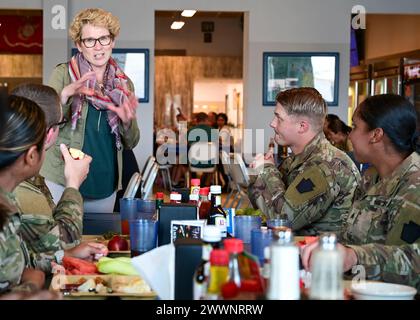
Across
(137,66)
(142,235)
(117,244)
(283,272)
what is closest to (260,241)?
(142,235)

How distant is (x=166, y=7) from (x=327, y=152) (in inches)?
219

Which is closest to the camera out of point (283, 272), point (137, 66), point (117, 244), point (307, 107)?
point (283, 272)

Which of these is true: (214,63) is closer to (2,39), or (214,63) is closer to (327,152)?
(2,39)

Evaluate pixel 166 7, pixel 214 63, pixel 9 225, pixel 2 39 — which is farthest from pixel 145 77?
pixel 214 63

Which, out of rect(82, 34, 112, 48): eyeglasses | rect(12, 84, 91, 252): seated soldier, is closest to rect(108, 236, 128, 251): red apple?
rect(12, 84, 91, 252): seated soldier

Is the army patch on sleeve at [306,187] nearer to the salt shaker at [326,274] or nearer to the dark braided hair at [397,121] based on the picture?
the dark braided hair at [397,121]

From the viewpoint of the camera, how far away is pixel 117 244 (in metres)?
2.98

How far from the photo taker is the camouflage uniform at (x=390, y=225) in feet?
8.06

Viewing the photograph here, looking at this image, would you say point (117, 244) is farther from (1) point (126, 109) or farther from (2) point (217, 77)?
(2) point (217, 77)

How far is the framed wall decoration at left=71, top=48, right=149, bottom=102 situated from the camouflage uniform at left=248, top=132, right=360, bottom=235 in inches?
207

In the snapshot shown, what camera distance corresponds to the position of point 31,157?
7.00ft

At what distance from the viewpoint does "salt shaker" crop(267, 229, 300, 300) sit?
157 cm

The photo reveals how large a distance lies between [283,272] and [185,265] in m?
0.35

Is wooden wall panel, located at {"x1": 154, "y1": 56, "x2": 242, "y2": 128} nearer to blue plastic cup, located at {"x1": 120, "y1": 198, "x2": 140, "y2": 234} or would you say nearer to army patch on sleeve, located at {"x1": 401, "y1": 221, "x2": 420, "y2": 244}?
blue plastic cup, located at {"x1": 120, "y1": 198, "x2": 140, "y2": 234}
